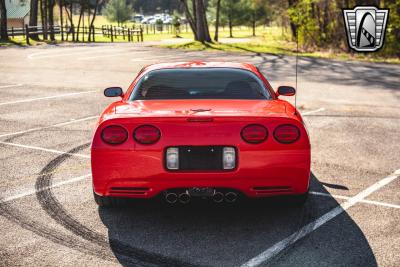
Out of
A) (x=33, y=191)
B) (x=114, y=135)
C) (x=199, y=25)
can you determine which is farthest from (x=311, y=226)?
(x=199, y=25)

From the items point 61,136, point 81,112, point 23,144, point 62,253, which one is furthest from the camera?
point 81,112

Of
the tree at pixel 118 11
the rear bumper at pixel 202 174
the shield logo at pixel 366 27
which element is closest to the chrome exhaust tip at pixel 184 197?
the rear bumper at pixel 202 174

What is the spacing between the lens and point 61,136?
28.1ft

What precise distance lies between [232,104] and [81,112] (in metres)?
6.73

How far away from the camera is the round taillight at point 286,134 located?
4414 mm

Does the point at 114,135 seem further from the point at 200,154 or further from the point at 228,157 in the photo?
the point at 228,157

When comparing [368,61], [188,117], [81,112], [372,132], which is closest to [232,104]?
[188,117]

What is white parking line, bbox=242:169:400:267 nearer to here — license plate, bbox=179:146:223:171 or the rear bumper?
the rear bumper

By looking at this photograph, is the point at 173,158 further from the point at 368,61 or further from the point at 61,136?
the point at 368,61

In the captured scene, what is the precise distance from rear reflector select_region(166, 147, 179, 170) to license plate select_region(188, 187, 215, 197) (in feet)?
0.74

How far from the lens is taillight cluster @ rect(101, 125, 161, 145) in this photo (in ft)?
14.3

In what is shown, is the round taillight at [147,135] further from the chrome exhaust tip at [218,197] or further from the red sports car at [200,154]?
the chrome exhaust tip at [218,197]

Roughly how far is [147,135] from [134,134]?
114 mm

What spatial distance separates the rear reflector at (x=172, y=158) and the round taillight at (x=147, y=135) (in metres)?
0.14
